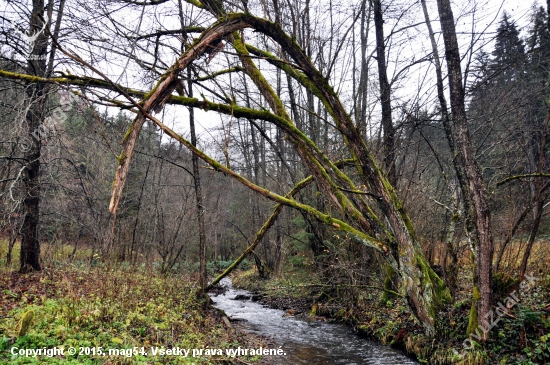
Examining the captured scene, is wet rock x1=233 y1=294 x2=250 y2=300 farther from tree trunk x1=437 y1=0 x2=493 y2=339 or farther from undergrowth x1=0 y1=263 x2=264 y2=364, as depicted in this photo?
tree trunk x1=437 y1=0 x2=493 y2=339

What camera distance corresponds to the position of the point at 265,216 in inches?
848

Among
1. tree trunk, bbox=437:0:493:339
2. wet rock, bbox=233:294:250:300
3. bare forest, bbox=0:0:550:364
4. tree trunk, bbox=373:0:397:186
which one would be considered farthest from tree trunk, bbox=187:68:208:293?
tree trunk, bbox=437:0:493:339

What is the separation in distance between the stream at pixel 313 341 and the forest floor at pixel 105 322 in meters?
0.83

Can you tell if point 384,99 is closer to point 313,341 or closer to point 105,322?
point 313,341

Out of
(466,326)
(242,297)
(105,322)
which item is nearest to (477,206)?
(466,326)

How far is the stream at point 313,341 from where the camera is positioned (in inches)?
263

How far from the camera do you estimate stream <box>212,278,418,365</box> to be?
6.69 metres

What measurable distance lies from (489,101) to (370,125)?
3172mm

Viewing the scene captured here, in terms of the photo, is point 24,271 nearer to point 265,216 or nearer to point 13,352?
point 13,352

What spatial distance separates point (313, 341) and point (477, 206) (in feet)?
15.4

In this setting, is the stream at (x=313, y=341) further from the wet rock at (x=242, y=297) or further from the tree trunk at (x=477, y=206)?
the wet rock at (x=242, y=297)

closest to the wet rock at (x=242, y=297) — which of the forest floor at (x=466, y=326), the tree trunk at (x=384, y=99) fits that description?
the forest floor at (x=466, y=326)

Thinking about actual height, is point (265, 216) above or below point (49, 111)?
below

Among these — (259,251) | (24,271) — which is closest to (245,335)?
(24,271)
